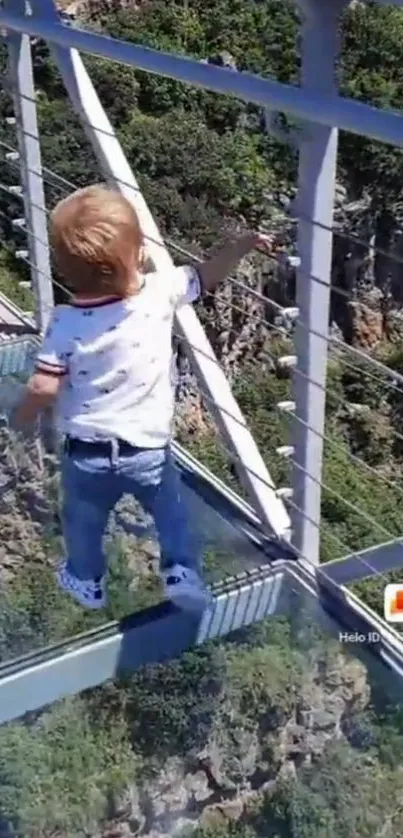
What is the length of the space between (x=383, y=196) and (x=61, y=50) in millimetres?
7725

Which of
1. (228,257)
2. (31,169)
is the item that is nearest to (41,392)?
(228,257)

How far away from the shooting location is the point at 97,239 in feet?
2.33

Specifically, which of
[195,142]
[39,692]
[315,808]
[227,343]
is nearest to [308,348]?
[39,692]

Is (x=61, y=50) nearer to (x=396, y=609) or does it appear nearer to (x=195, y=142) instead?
(x=396, y=609)

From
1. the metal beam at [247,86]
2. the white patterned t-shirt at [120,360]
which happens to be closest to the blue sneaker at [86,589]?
the white patterned t-shirt at [120,360]

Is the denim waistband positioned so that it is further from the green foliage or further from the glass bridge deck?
the green foliage

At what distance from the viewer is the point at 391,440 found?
7.86 m

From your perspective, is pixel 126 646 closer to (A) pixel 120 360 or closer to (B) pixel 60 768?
(A) pixel 120 360

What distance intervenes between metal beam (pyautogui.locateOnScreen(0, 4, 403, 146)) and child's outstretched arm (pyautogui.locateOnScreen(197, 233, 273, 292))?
10 centimetres

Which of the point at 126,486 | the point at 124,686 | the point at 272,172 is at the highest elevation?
the point at 126,486

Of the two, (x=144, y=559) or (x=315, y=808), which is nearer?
(x=144, y=559)

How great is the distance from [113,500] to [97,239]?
18 cm

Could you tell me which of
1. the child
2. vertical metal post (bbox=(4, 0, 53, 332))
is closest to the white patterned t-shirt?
the child

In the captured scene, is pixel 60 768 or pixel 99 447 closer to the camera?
pixel 99 447
